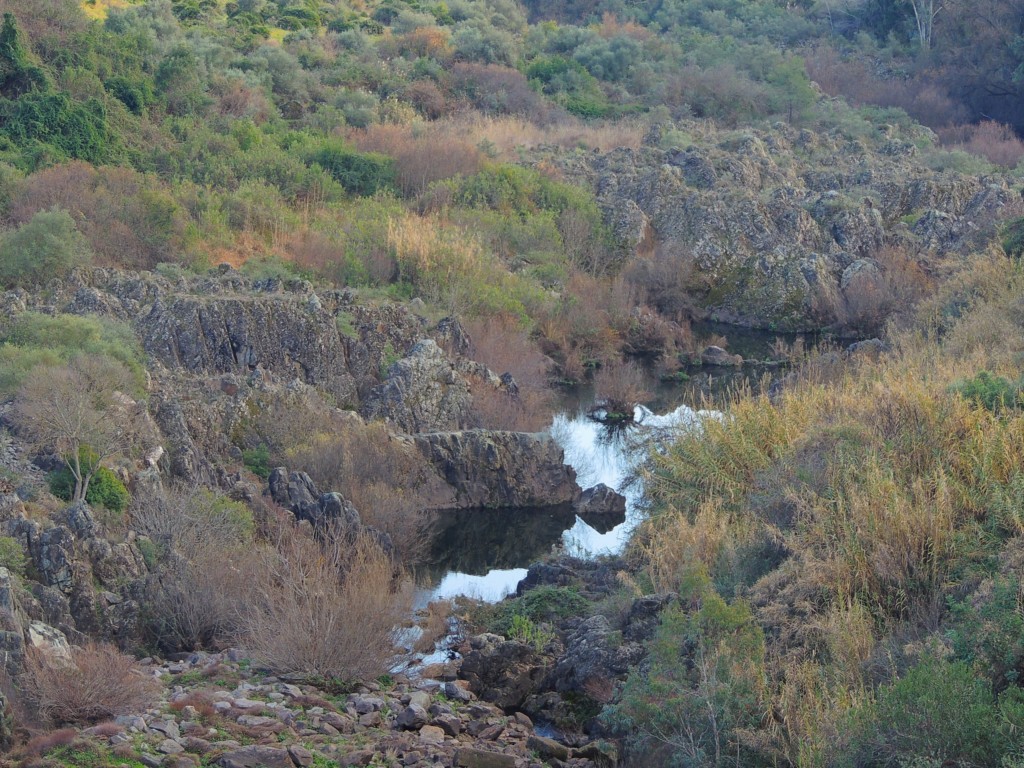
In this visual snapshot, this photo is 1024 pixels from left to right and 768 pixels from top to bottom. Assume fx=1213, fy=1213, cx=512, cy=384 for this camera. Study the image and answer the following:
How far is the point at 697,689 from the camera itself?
9.87m

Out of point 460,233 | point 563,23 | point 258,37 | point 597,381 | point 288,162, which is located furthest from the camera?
point 563,23

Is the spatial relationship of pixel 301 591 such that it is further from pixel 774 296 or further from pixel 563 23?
pixel 563 23

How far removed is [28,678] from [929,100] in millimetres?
47456

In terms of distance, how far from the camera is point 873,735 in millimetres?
8039

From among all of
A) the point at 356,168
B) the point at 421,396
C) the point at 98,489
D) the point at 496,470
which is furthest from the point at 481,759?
the point at 356,168

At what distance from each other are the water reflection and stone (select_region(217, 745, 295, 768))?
258 inches

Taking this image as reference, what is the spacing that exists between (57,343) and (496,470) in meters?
7.39

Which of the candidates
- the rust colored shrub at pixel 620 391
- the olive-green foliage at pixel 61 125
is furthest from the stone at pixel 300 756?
the olive-green foliage at pixel 61 125

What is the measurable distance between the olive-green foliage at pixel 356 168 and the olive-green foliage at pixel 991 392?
77.6 ft

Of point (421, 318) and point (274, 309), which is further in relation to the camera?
point (421, 318)

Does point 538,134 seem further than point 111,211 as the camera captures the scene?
Yes

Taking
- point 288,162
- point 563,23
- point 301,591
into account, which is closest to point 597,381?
point 288,162

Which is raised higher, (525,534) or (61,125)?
(61,125)

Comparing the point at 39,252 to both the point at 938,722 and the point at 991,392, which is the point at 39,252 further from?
the point at 938,722
